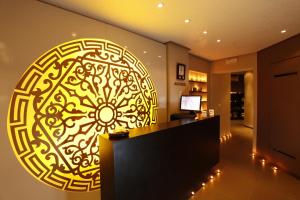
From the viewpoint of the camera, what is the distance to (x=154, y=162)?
A: 1853mm

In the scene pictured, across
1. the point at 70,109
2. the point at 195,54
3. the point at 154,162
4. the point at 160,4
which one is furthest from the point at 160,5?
the point at 195,54

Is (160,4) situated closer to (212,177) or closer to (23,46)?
(23,46)

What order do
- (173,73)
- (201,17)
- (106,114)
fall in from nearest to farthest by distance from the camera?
(201,17) → (106,114) → (173,73)

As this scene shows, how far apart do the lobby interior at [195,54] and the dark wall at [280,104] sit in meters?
0.02

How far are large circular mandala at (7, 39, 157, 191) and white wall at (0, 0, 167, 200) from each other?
0.22ft

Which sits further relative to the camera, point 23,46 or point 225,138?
point 225,138

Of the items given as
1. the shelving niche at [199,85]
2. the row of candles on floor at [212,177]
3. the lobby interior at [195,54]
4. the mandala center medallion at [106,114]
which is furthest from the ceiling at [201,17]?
the row of candles on floor at [212,177]

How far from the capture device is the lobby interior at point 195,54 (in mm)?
1772

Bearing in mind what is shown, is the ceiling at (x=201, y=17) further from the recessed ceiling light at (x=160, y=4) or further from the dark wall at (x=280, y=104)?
the dark wall at (x=280, y=104)

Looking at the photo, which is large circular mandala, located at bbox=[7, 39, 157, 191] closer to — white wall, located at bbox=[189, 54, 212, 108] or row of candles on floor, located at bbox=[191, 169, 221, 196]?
row of candles on floor, located at bbox=[191, 169, 221, 196]

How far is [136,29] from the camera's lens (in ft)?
9.23

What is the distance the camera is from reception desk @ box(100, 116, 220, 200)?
156 cm

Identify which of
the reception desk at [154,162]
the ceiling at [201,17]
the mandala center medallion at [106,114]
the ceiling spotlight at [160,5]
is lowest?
the reception desk at [154,162]

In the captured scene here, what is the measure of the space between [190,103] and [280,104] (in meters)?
2.04
